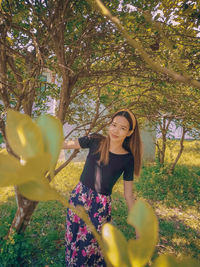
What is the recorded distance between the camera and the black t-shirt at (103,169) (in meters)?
2.07

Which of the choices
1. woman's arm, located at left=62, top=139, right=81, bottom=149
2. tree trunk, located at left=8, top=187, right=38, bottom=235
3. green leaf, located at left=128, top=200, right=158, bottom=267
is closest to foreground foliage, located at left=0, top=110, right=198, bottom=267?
green leaf, located at left=128, top=200, right=158, bottom=267

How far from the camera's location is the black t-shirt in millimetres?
2070

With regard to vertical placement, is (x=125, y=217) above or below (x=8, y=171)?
below

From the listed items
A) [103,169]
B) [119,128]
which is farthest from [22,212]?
[119,128]

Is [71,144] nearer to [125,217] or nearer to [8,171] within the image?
[8,171]

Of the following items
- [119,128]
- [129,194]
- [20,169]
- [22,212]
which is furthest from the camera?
[22,212]

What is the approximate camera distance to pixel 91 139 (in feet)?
7.32

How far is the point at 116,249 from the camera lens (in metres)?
0.15

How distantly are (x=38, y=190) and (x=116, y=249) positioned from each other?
70 millimetres

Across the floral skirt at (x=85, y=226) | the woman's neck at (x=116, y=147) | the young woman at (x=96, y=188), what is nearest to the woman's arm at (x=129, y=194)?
the young woman at (x=96, y=188)

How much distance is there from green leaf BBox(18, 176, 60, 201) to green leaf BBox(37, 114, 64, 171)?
2 centimetres

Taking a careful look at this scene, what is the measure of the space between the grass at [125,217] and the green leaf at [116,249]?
1.43 meters

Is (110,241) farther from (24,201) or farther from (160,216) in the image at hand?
(160,216)

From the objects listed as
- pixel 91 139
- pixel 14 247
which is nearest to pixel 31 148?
pixel 91 139
